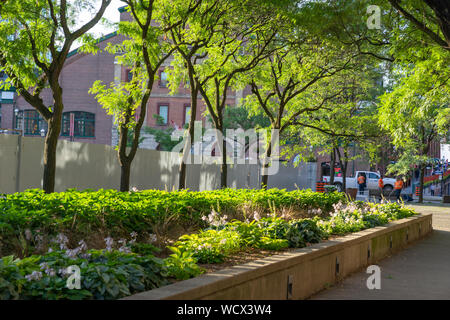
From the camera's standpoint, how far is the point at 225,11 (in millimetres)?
17641

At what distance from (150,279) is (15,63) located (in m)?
8.54

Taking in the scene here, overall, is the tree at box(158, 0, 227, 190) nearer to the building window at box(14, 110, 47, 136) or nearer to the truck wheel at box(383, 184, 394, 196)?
the truck wheel at box(383, 184, 394, 196)

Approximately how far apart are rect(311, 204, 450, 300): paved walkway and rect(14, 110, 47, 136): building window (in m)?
54.3

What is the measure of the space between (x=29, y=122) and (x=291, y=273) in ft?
196

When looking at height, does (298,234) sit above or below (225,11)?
below

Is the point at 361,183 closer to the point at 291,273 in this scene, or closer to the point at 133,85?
the point at 133,85

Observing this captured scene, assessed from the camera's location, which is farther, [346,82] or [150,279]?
[346,82]

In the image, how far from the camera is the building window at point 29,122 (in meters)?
62.7

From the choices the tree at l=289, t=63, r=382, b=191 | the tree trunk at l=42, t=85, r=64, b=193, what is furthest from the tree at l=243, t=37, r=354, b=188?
the tree trunk at l=42, t=85, r=64, b=193

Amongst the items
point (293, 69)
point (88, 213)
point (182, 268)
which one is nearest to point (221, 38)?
point (293, 69)

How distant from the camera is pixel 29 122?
6309cm

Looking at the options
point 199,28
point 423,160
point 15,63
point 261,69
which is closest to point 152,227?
point 15,63
